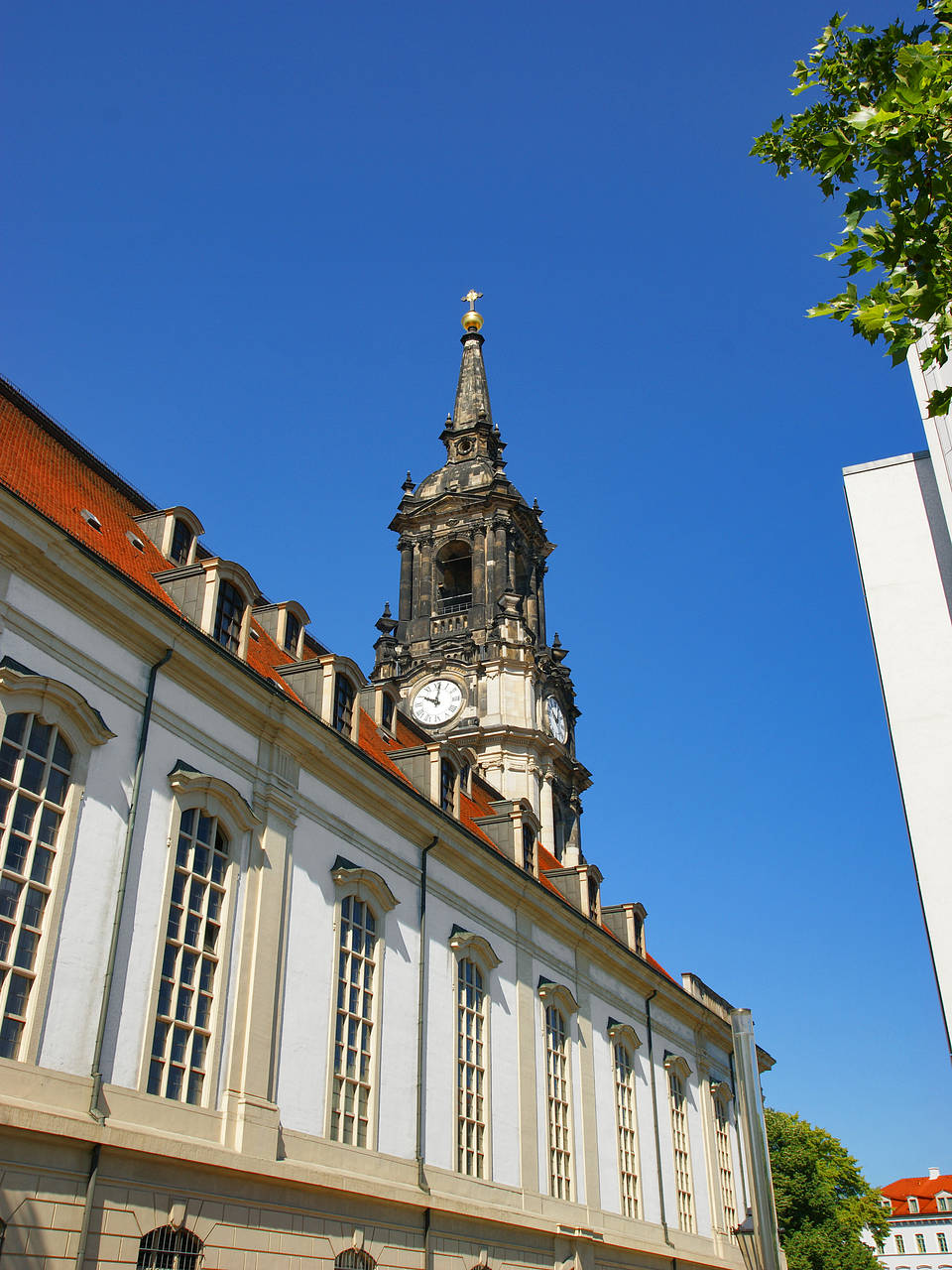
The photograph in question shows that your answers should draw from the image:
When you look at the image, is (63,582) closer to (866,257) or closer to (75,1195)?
(75,1195)

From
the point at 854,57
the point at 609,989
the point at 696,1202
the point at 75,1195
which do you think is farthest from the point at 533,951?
the point at 854,57

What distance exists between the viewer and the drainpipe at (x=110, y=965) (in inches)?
555

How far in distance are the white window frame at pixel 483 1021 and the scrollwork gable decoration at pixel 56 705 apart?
10684 mm

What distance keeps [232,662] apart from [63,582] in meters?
3.48

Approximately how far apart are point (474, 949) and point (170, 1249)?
10847mm

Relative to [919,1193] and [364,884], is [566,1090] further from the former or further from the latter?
[919,1193]

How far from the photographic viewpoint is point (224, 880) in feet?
60.5

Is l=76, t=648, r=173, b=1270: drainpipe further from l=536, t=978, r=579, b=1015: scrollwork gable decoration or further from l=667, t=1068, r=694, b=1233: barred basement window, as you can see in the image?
l=667, t=1068, r=694, b=1233: barred basement window

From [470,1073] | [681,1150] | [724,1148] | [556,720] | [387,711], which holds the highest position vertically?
[556,720]

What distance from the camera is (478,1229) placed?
22.4 m

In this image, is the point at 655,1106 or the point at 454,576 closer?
the point at 655,1106

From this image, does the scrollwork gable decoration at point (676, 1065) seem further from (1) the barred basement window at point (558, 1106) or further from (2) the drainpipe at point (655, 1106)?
(1) the barred basement window at point (558, 1106)

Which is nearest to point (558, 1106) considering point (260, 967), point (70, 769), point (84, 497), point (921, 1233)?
point (260, 967)

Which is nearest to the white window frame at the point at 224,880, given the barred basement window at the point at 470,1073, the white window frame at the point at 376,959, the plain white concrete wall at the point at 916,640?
the white window frame at the point at 376,959
